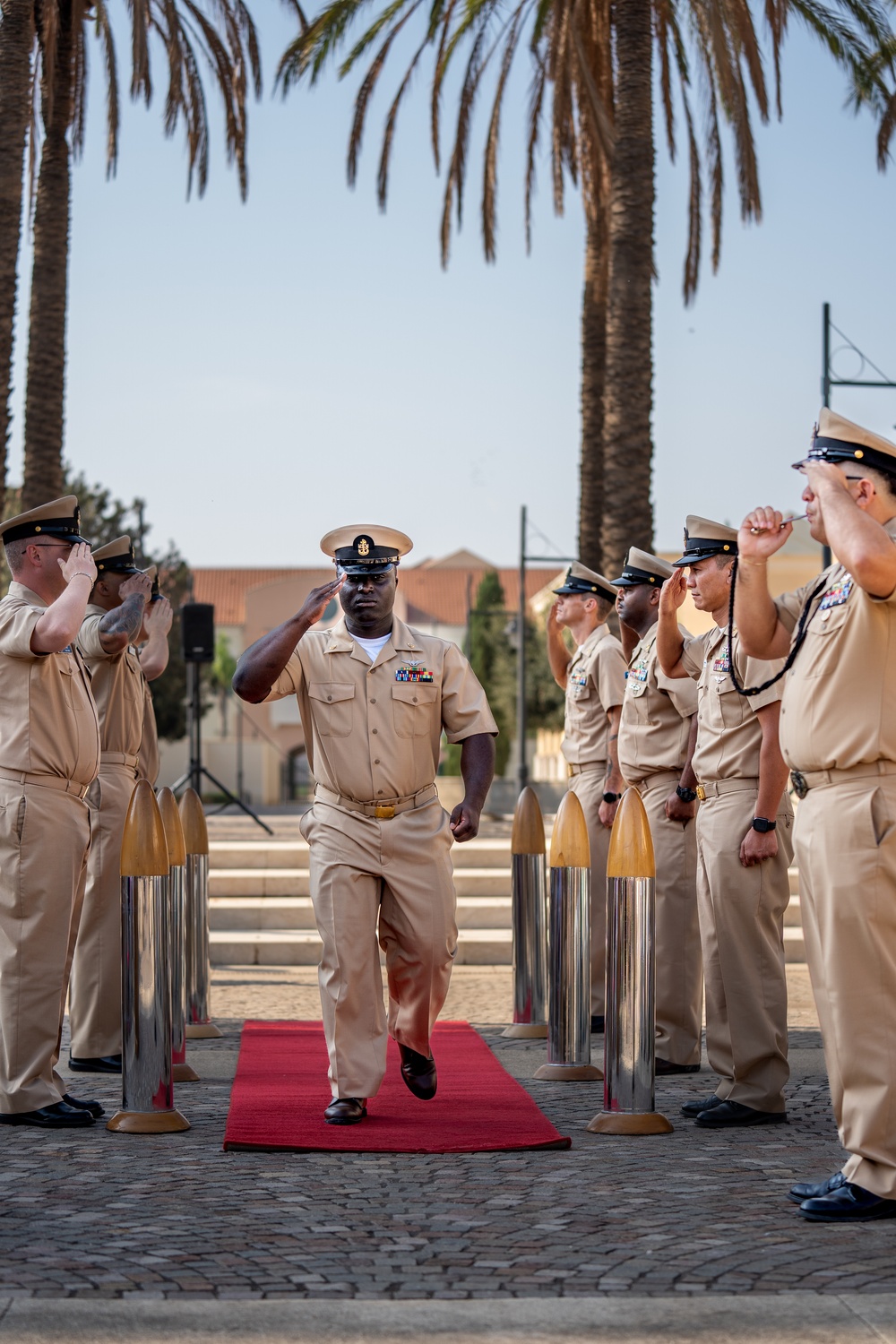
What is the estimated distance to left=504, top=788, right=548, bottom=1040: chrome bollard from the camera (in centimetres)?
912

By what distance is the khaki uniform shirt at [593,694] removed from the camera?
9.40 m

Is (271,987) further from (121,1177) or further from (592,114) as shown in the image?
(592,114)

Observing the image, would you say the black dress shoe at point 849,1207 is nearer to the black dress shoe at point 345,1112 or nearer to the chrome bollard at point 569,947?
the black dress shoe at point 345,1112

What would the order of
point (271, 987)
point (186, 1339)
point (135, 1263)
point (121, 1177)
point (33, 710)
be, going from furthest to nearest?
point (271, 987) < point (33, 710) < point (121, 1177) < point (135, 1263) < point (186, 1339)

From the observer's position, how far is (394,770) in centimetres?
686

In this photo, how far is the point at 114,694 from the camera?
26.9ft

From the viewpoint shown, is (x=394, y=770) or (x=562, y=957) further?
(x=562, y=957)

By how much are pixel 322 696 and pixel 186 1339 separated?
342cm

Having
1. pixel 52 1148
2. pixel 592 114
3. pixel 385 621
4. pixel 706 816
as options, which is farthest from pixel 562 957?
pixel 592 114

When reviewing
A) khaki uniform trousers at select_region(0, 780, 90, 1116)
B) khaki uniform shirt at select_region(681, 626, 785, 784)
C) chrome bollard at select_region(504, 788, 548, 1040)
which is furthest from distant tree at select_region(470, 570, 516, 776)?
khaki uniform trousers at select_region(0, 780, 90, 1116)

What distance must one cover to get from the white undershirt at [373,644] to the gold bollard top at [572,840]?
1.43 metres

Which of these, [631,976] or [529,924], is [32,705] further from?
[529,924]

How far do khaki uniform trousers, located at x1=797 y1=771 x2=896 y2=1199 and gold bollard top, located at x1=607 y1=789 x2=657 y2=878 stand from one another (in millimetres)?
1453

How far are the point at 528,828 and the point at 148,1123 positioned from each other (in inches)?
126
